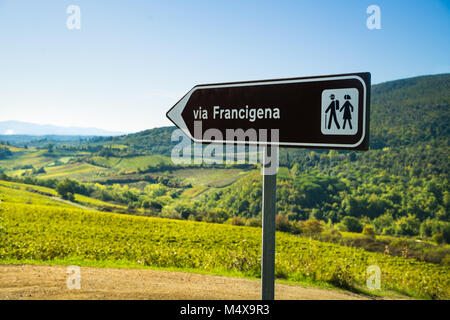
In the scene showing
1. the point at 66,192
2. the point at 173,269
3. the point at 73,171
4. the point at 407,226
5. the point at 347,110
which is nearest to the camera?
the point at 347,110

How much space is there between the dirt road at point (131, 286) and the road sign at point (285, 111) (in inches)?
109

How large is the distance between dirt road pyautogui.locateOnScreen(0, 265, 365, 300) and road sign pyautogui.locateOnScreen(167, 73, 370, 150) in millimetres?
2758

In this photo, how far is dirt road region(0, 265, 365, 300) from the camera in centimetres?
436

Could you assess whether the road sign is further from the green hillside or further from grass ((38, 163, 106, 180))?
grass ((38, 163, 106, 180))

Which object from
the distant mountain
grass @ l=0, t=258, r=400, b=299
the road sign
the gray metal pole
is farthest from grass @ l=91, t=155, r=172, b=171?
the gray metal pole

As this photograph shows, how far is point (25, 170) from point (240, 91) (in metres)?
93.4

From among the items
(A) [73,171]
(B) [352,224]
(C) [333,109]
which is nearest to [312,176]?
(B) [352,224]

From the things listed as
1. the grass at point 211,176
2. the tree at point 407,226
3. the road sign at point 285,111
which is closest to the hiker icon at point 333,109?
the road sign at point 285,111

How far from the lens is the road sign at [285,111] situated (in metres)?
2.13

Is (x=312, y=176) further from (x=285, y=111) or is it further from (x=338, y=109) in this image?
(x=338, y=109)

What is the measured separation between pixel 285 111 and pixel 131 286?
3961 millimetres

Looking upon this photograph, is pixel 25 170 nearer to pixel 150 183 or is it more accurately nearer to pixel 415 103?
pixel 150 183

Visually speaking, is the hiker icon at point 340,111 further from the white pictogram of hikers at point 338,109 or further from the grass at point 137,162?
the grass at point 137,162

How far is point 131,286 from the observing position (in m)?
4.84
